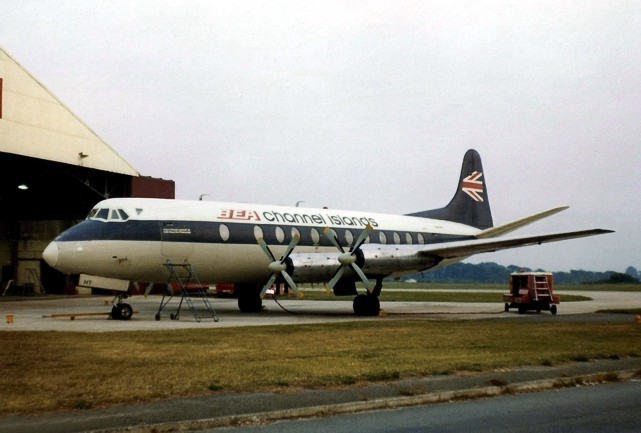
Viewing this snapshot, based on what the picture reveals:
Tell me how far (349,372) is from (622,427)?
182 inches

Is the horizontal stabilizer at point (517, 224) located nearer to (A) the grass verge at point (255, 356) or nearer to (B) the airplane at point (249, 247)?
(B) the airplane at point (249, 247)

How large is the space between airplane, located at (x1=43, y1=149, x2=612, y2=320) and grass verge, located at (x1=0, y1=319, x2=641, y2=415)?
562 centimetres

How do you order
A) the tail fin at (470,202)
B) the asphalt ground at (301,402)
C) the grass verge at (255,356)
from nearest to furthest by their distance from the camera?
1. the asphalt ground at (301,402)
2. the grass verge at (255,356)
3. the tail fin at (470,202)

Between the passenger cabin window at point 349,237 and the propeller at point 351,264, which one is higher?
the passenger cabin window at point 349,237

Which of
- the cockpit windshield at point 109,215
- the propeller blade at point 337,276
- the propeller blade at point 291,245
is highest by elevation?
the cockpit windshield at point 109,215

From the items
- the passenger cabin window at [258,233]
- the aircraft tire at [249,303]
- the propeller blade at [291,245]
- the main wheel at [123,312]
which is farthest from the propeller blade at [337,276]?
the main wheel at [123,312]

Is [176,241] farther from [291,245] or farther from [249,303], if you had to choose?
[249,303]

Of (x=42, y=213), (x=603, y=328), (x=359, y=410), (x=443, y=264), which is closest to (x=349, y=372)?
(x=359, y=410)

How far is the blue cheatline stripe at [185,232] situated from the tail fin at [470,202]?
7879 millimetres

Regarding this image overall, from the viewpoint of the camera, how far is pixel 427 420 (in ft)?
28.2

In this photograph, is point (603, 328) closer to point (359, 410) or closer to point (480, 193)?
point (359, 410)

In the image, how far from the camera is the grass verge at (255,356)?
990 centimetres

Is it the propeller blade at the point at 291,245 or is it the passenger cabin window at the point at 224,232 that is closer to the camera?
the propeller blade at the point at 291,245

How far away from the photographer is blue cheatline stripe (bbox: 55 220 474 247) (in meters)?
23.8
